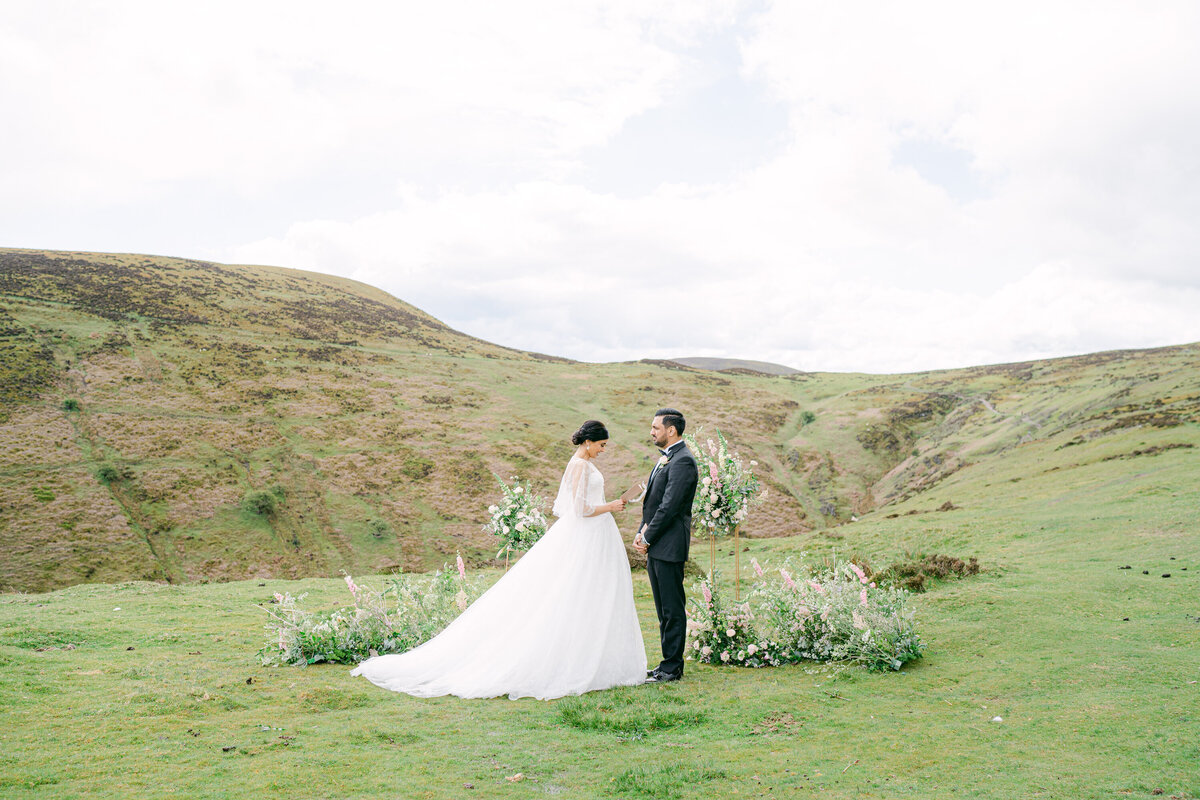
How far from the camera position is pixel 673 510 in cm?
928

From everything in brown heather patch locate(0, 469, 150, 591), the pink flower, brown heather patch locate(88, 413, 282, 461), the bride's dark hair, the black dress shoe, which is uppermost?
the bride's dark hair

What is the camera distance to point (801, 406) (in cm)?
7194

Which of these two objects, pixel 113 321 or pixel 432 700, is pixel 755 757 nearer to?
pixel 432 700

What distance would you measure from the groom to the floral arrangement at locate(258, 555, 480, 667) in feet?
11.3

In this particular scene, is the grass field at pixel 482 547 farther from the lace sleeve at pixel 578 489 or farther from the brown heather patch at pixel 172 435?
the lace sleeve at pixel 578 489

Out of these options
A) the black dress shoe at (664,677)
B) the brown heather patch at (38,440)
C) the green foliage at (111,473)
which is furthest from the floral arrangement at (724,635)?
the brown heather patch at (38,440)

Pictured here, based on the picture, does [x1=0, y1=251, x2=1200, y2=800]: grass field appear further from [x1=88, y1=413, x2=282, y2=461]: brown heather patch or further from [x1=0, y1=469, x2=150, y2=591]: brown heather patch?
[x1=88, y1=413, x2=282, y2=461]: brown heather patch

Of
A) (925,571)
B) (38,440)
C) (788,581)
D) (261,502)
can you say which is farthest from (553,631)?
(38,440)

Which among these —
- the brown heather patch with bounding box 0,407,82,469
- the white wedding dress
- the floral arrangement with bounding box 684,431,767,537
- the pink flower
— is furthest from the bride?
the brown heather patch with bounding box 0,407,82,469

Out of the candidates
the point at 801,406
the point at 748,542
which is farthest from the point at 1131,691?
the point at 801,406

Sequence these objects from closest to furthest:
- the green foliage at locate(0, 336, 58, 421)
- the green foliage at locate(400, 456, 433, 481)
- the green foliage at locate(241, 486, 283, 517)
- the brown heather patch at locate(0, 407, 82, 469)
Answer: the brown heather patch at locate(0, 407, 82, 469) → the green foliage at locate(241, 486, 283, 517) → the green foliage at locate(0, 336, 58, 421) → the green foliage at locate(400, 456, 433, 481)

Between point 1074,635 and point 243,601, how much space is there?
18.3 metres

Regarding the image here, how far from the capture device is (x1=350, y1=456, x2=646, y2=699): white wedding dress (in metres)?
8.78

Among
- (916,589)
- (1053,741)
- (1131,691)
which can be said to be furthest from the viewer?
(916,589)
